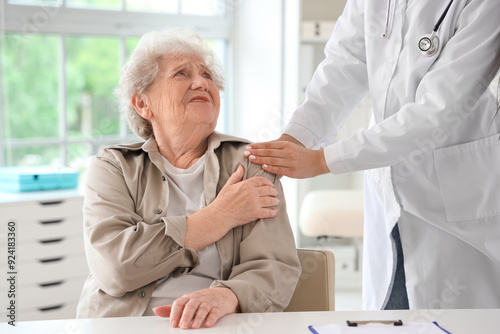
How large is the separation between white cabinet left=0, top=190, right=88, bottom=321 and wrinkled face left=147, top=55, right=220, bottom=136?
1.13 m

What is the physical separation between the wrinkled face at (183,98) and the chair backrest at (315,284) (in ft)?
1.58

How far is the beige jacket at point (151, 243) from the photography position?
147cm

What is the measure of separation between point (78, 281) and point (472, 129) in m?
1.95

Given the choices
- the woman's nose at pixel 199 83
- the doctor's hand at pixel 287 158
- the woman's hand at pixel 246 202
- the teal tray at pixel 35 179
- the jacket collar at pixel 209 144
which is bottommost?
the teal tray at pixel 35 179

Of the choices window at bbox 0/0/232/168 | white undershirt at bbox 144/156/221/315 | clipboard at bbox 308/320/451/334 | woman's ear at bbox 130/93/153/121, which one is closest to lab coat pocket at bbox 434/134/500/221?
clipboard at bbox 308/320/451/334

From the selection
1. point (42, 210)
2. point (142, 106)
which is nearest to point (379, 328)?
point (142, 106)

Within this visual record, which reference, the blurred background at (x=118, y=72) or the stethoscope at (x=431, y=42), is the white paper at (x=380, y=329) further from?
the blurred background at (x=118, y=72)

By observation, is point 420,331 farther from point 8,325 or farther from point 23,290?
point 23,290

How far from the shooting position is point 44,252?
8.96 feet

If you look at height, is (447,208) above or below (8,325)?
above

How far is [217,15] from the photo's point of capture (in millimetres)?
3975

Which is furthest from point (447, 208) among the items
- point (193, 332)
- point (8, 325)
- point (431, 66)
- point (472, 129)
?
point (8, 325)

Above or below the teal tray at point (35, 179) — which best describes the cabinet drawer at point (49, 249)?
below

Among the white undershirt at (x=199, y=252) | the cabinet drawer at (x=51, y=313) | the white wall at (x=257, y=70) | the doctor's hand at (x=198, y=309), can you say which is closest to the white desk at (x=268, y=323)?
the doctor's hand at (x=198, y=309)
